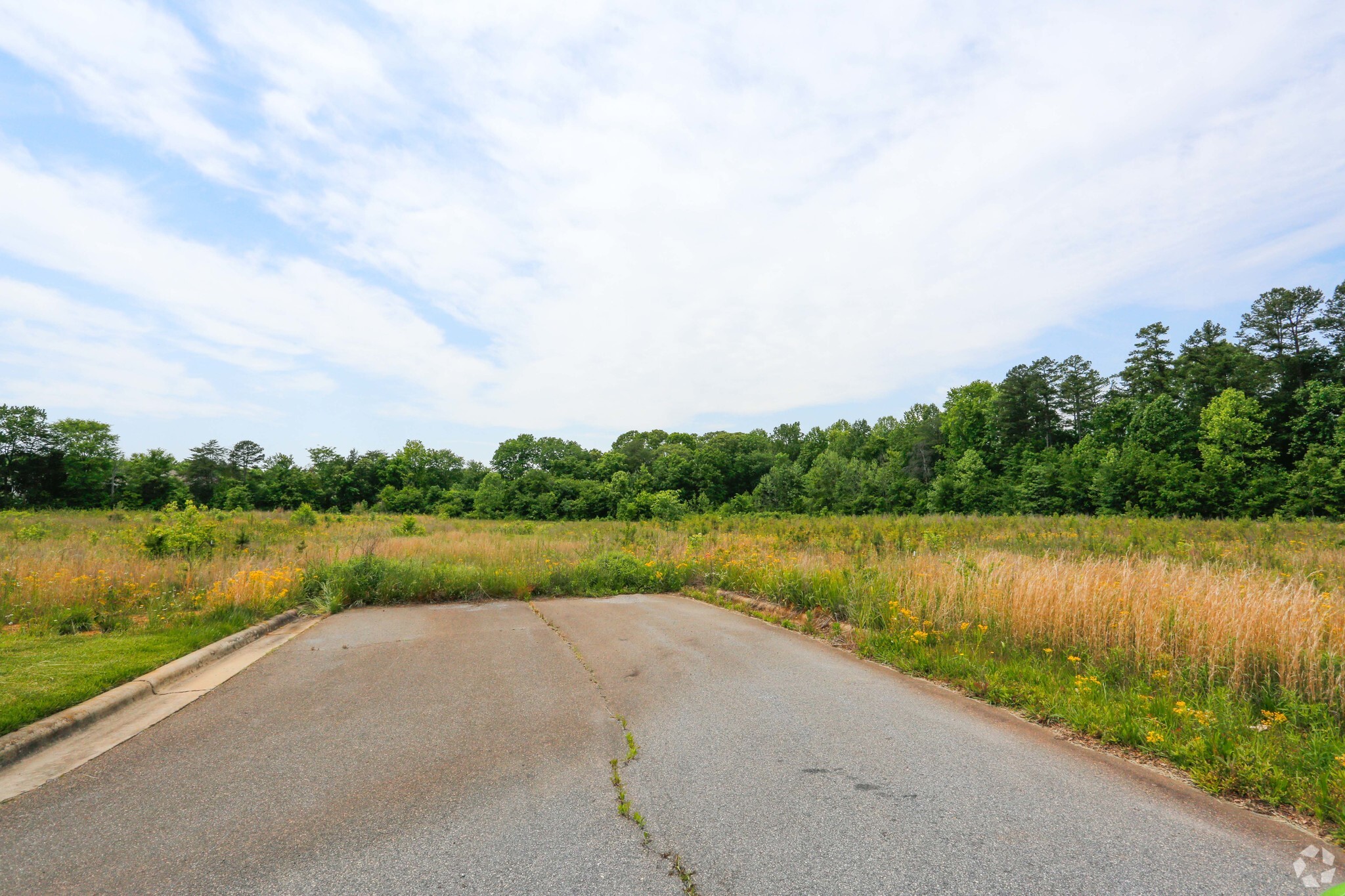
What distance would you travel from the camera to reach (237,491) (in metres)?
58.1

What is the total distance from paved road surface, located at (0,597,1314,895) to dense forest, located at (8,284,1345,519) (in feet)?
77.7

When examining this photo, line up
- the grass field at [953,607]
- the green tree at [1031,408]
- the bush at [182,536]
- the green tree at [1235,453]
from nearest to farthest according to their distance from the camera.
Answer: the grass field at [953,607] < the bush at [182,536] < the green tree at [1235,453] < the green tree at [1031,408]

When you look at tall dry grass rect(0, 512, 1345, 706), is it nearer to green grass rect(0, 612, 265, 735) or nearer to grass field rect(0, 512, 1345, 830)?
grass field rect(0, 512, 1345, 830)

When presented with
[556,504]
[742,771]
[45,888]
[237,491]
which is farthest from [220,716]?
[237,491]

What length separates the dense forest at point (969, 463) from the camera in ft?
143

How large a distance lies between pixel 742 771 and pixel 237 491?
69095mm

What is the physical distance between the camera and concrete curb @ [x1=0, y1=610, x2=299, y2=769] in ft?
13.1

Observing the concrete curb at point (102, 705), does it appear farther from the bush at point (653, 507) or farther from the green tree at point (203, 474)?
the green tree at point (203, 474)

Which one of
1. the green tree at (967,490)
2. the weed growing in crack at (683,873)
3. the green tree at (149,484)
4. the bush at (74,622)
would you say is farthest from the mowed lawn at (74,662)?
the green tree at (149,484)

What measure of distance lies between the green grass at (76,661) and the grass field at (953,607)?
3 centimetres

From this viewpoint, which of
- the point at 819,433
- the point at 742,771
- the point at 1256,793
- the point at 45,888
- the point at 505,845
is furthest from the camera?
the point at 819,433

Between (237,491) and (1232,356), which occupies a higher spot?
(1232,356)

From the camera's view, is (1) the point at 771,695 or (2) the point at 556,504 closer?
(1) the point at 771,695

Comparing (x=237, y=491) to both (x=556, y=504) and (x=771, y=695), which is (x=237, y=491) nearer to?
(x=556, y=504)
